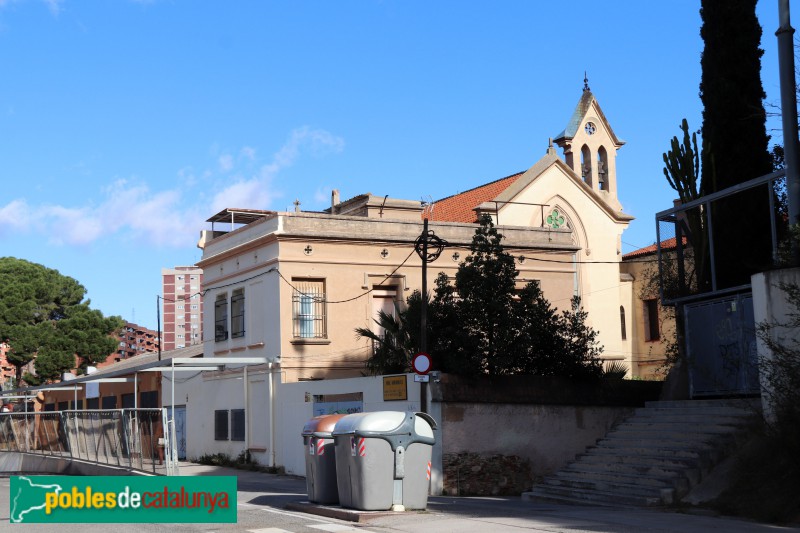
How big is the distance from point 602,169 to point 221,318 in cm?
2253

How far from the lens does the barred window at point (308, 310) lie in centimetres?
3027

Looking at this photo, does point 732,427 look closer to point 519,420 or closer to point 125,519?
point 519,420

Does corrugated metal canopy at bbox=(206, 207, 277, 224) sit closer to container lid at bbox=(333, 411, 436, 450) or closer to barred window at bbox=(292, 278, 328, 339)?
barred window at bbox=(292, 278, 328, 339)

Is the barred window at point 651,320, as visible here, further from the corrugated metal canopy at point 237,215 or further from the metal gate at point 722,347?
the metal gate at point 722,347

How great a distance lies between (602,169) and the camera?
48.8 meters

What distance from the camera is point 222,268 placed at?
34125mm

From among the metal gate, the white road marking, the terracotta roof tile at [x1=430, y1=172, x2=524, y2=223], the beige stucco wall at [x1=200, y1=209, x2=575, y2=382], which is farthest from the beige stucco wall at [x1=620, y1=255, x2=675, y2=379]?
the white road marking

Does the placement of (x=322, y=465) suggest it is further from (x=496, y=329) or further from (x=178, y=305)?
(x=178, y=305)

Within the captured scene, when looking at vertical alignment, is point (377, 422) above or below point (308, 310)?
below

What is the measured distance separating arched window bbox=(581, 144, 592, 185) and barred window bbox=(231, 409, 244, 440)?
23.0 m

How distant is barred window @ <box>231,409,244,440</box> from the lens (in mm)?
31547

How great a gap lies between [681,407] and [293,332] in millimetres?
12672

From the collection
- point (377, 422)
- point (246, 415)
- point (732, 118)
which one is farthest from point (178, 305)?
point (377, 422)

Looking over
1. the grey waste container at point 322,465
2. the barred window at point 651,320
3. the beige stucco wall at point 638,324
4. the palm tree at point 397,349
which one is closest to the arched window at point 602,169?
the beige stucco wall at point 638,324
